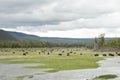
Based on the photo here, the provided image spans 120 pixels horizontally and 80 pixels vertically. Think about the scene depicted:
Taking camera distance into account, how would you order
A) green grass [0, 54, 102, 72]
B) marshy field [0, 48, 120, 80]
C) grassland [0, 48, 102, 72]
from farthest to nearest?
grassland [0, 48, 102, 72] → green grass [0, 54, 102, 72] → marshy field [0, 48, 120, 80]

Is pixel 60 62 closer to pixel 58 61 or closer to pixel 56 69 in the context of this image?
pixel 58 61

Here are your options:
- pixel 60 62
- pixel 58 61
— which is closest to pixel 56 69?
pixel 60 62

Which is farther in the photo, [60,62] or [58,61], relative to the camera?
[58,61]

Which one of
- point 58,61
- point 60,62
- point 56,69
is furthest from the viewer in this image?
point 58,61

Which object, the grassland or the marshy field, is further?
the grassland

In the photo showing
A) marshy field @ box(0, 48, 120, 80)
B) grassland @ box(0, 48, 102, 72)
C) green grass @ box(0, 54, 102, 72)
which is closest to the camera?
marshy field @ box(0, 48, 120, 80)

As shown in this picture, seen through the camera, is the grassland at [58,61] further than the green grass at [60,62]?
Yes

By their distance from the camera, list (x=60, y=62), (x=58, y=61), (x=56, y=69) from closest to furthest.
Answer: (x=56, y=69), (x=60, y=62), (x=58, y=61)

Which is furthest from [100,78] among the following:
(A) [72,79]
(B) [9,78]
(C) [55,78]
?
(B) [9,78]

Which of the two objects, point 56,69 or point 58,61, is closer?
point 56,69

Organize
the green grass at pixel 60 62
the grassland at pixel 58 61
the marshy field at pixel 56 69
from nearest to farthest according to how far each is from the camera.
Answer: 1. the marshy field at pixel 56 69
2. the green grass at pixel 60 62
3. the grassland at pixel 58 61

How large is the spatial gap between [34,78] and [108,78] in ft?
33.8

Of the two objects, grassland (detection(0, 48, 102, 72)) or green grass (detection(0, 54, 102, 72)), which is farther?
grassland (detection(0, 48, 102, 72))

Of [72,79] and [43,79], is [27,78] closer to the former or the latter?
[43,79]
